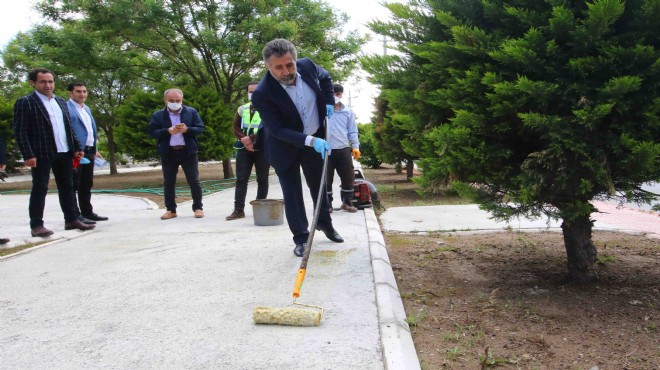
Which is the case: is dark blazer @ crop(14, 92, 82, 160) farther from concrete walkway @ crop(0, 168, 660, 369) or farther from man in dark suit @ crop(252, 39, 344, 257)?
man in dark suit @ crop(252, 39, 344, 257)

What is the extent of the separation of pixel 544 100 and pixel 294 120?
196cm

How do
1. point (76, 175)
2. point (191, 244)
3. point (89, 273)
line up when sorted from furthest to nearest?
point (76, 175) → point (191, 244) → point (89, 273)

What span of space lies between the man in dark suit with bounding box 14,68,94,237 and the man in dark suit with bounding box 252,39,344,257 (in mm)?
2714

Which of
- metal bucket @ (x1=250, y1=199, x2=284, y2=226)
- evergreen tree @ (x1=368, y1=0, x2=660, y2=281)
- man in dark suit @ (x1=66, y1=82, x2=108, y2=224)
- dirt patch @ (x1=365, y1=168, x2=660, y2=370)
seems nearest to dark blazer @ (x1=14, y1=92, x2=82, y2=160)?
man in dark suit @ (x1=66, y1=82, x2=108, y2=224)

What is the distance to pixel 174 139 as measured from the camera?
7148 mm

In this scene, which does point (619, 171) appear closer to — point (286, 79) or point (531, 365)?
point (531, 365)

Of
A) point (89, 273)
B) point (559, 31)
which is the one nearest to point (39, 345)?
point (89, 273)

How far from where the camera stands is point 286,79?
13.7 ft

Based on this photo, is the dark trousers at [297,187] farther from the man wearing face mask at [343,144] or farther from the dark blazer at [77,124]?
the dark blazer at [77,124]

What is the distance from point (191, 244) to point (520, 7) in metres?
3.66

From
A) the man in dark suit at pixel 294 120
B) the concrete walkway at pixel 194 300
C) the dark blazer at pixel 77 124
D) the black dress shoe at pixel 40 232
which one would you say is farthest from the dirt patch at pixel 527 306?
the dark blazer at pixel 77 124

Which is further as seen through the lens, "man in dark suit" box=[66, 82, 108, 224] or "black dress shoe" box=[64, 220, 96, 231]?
"man in dark suit" box=[66, 82, 108, 224]

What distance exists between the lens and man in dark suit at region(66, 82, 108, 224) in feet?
22.0

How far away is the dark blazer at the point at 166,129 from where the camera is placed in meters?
7.15
